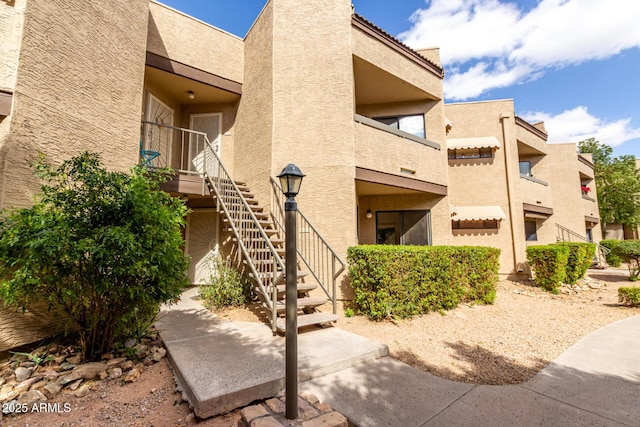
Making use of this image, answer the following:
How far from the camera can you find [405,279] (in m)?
5.86

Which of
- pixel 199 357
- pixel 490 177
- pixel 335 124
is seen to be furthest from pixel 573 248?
pixel 199 357

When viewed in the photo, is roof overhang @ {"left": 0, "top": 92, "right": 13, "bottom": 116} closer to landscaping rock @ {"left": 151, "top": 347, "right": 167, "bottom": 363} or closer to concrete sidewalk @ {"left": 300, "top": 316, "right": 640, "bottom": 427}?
landscaping rock @ {"left": 151, "top": 347, "right": 167, "bottom": 363}

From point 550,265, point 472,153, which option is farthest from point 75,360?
point 472,153

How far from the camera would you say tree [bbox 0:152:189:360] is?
9.91ft

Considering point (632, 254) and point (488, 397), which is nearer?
point (488, 397)

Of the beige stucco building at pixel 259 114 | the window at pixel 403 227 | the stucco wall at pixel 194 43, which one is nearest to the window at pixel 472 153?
the beige stucco building at pixel 259 114

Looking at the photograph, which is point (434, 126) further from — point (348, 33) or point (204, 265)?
point (204, 265)

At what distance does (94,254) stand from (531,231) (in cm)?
1754

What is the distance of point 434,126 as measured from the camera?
364 inches

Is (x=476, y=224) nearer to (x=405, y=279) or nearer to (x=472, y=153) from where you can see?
(x=472, y=153)

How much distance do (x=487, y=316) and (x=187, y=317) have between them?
672 cm

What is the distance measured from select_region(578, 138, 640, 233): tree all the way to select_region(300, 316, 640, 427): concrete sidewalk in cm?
2638

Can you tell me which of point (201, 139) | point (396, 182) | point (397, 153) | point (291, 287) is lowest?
point (291, 287)

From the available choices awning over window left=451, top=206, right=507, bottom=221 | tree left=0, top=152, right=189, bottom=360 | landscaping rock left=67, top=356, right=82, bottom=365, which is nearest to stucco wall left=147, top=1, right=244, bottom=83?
tree left=0, top=152, right=189, bottom=360
